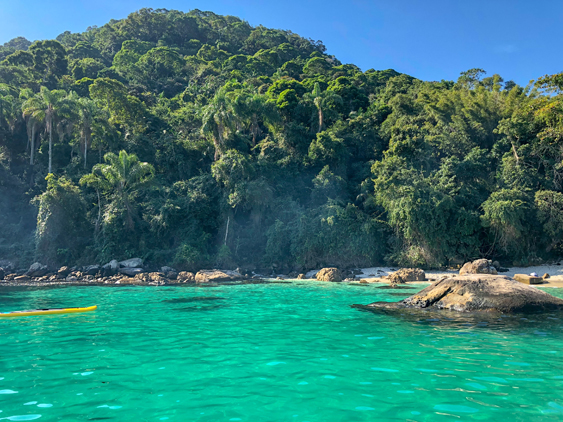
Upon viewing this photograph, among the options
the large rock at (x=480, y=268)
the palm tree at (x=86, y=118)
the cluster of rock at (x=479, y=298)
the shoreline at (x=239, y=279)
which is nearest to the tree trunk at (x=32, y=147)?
the palm tree at (x=86, y=118)

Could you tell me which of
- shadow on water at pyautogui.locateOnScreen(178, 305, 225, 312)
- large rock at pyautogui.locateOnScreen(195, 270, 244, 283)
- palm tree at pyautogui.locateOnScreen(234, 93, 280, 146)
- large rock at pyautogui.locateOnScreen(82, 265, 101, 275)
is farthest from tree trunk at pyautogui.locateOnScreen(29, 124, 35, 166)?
shadow on water at pyautogui.locateOnScreen(178, 305, 225, 312)

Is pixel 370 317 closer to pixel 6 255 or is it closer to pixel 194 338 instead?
pixel 194 338

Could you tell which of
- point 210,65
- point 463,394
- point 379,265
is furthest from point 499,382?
point 210,65

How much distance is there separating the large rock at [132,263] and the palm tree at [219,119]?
12.3m

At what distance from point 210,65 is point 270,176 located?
3579 cm

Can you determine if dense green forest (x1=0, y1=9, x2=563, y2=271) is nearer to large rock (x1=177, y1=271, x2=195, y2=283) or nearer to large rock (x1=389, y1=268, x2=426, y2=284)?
large rock (x1=177, y1=271, x2=195, y2=283)

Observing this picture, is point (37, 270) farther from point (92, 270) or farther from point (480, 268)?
point (480, 268)

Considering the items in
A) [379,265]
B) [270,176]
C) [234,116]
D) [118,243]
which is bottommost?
[379,265]

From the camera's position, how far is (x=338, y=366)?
17.8 ft

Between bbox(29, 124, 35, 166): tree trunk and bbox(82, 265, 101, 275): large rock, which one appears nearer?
bbox(82, 265, 101, 275): large rock

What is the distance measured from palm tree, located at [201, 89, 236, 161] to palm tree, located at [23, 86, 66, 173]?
541 inches

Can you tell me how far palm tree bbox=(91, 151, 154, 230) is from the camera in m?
29.8

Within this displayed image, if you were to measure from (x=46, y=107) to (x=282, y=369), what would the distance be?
3724cm

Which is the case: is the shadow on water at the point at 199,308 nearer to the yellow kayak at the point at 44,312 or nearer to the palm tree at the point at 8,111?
the yellow kayak at the point at 44,312
